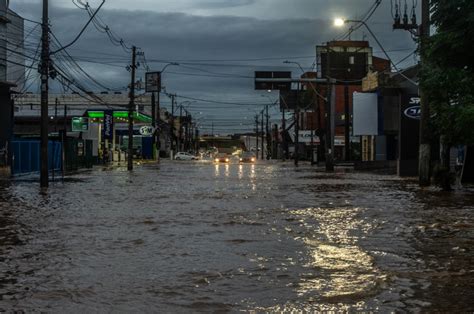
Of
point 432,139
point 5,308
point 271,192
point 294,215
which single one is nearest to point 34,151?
point 271,192

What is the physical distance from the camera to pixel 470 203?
1988 centimetres

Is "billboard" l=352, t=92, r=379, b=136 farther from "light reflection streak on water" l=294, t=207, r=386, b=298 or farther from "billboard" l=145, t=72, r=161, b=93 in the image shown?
"light reflection streak on water" l=294, t=207, r=386, b=298

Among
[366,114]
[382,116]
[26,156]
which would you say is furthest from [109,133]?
[26,156]

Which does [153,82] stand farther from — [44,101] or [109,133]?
[44,101]

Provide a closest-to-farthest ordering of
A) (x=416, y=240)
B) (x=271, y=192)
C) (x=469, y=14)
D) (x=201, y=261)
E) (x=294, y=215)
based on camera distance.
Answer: (x=201, y=261) → (x=416, y=240) → (x=469, y=14) → (x=294, y=215) → (x=271, y=192)

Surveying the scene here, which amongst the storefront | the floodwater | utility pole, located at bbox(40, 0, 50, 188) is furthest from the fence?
the storefront

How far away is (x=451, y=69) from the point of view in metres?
18.1

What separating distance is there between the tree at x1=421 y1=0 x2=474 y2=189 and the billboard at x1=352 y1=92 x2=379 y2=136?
1052 inches

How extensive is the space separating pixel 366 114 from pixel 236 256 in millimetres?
44440

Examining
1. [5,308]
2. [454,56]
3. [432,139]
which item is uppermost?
[454,56]

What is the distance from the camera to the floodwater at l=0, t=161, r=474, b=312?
7.60 metres

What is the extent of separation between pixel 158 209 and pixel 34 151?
22.9 metres

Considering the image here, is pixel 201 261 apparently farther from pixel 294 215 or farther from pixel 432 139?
pixel 432 139

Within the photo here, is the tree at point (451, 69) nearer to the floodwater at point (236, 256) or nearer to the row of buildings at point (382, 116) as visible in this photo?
the row of buildings at point (382, 116)
